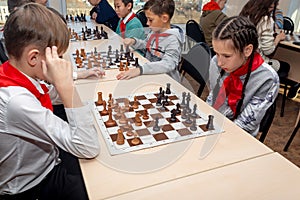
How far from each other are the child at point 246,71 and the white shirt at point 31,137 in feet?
2.54

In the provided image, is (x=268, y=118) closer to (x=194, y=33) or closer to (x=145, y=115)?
(x=145, y=115)

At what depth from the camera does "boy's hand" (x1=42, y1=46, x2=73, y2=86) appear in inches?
33.5

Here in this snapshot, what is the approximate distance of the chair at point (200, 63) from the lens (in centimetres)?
192

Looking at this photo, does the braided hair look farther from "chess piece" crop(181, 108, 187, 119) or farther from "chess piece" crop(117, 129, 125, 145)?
"chess piece" crop(117, 129, 125, 145)

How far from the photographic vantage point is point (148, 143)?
968 mm

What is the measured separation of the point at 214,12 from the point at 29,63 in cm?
271

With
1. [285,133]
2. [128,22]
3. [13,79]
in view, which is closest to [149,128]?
[13,79]

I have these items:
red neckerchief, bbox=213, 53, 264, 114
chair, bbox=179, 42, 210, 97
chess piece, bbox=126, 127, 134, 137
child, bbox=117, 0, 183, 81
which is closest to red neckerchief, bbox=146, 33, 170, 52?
child, bbox=117, 0, 183, 81

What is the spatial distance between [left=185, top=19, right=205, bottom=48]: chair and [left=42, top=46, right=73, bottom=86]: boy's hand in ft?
7.47

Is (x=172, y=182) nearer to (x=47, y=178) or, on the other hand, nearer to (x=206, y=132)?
A: (x=206, y=132)

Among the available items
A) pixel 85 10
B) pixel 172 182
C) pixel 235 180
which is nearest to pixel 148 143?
pixel 172 182

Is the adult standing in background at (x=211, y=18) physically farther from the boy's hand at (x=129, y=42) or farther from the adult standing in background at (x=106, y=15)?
the boy's hand at (x=129, y=42)

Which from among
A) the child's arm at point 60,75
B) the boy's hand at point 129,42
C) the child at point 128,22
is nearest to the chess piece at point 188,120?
the child's arm at point 60,75

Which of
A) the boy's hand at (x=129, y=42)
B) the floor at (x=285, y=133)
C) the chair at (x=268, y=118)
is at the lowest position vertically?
the floor at (x=285, y=133)
